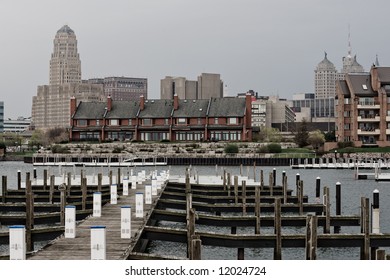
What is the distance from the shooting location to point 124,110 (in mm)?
125375

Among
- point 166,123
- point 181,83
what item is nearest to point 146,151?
point 166,123

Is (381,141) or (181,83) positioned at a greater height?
(181,83)

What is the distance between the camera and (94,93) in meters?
194

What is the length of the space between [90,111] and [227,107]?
2402 centimetres

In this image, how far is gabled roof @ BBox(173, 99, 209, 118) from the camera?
12119cm

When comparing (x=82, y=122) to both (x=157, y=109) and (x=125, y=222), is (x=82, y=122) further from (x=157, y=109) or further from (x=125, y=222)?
(x=125, y=222)

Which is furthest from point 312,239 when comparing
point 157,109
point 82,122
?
point 82,122

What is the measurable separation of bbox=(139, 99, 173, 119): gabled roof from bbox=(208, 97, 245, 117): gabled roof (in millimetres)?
7348

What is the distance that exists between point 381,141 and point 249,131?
71.9 feet

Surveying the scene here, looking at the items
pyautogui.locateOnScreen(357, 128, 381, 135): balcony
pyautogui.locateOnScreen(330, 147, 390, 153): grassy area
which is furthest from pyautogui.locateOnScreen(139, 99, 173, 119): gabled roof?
pyautogui.locateOnScreen(357, 128, 381, 135): balcony
